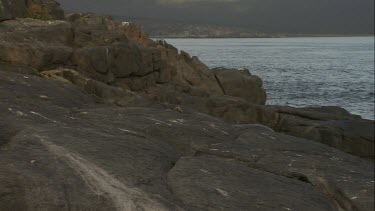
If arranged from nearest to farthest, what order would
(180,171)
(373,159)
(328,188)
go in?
1. (180,171)
2. (328,188)
3. (373,159)

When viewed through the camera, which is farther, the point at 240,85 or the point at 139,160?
the point at 240,85

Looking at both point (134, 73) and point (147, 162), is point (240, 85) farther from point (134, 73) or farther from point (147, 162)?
point (147, 162)

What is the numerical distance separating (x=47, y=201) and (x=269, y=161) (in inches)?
263

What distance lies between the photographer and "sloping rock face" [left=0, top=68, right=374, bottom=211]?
30.7ft

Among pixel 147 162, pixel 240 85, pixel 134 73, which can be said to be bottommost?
pixel 240 85

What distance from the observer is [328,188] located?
41.8 feet

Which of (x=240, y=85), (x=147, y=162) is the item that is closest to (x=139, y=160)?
(x=147, y=162)

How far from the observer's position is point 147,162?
11.2 metres

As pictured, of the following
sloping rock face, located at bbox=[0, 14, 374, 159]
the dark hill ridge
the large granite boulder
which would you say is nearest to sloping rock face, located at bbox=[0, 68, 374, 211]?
the dark hill ridge

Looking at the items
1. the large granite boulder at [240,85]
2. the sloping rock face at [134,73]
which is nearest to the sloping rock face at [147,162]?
the sloping rock face at [134,73]

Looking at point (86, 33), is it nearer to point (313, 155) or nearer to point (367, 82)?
point (313, 155)

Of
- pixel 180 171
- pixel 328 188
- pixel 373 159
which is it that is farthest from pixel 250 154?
pixel 373 159

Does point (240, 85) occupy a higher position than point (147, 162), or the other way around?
point (147, 162)

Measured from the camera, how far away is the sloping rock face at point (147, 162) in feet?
30.7
